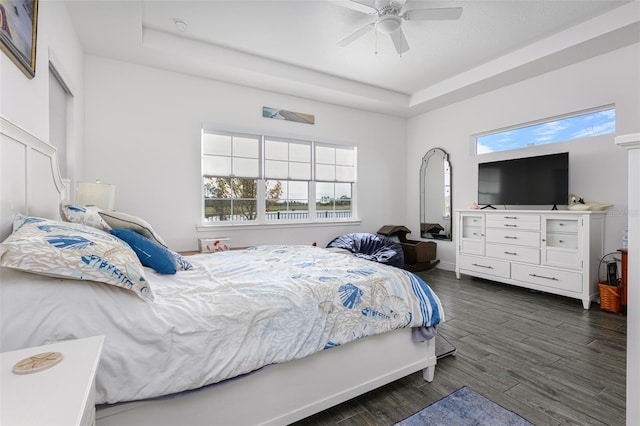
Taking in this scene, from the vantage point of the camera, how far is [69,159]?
2.83 m

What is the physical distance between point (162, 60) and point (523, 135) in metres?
4.91

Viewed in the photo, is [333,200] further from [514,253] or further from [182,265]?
[182,265]

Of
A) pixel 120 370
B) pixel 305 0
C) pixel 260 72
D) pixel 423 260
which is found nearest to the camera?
pixel 120 370

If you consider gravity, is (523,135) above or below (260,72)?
below

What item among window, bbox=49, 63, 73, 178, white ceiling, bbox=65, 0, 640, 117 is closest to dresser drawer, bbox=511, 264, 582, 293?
white ceiling, bbox=65, 0, 640, 117

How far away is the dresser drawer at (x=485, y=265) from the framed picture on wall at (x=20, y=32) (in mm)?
4881

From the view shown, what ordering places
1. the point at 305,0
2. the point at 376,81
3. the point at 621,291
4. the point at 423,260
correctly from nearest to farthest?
the point at 305,0
the point at 621,291
the point at 376,81
the point at 423,260

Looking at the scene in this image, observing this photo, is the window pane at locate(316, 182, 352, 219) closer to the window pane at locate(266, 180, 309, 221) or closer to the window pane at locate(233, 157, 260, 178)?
the window pane at locate(266, 180, 309, 221)

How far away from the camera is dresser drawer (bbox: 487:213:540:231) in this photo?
3.58 metres

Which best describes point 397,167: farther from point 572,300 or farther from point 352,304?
point 352,304

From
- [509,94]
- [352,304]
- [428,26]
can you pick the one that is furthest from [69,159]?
[509,94]

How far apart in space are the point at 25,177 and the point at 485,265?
471 cm

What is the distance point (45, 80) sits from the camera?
6.47 feet

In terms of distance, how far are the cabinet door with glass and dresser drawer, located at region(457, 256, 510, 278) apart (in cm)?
10
